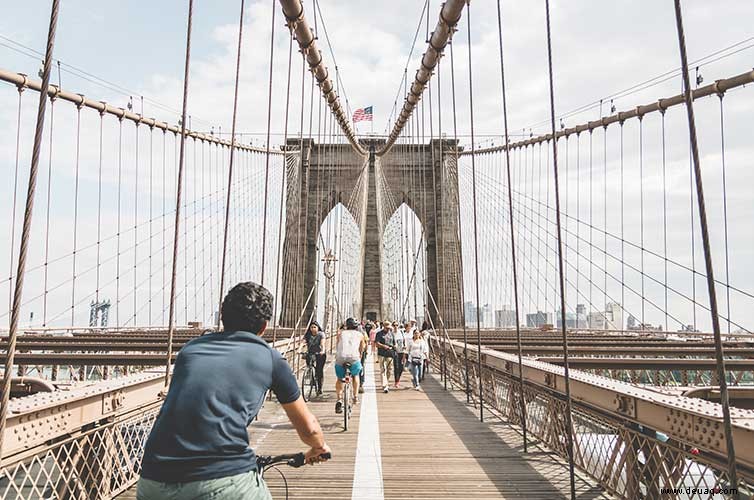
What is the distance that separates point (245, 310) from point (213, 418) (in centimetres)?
32

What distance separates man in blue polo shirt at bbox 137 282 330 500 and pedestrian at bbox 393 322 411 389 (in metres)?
6.98

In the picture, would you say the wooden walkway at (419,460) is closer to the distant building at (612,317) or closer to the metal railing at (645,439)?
the metal railing at (645,439)

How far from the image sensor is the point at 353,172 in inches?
1223

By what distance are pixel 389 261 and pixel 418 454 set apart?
28.4m

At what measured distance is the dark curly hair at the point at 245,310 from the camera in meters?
1.51

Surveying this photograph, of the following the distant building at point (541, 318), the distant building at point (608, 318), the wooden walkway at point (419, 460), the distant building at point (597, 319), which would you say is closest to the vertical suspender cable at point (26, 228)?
the wooden walkway at point (419, 460)

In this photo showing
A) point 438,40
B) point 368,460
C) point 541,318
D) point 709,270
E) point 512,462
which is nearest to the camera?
point 709,270

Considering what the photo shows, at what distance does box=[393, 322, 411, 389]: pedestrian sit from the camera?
8344 millimetres

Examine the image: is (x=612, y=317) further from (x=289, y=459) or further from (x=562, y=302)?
(x=289, y=459)

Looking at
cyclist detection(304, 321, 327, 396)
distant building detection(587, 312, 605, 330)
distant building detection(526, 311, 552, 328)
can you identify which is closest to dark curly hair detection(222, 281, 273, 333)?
cyclist detection(304, 321, 327, 396)

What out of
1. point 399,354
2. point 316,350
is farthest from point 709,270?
point 399,354

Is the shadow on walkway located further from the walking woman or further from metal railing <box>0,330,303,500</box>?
metal railing <box>0,330,303,500</box>

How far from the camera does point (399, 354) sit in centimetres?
867

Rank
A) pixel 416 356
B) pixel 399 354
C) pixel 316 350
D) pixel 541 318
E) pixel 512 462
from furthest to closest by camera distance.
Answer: pixel 541 318, pixel 399 354, pixel 416 356, pixel 316 350, pixel 512 462
